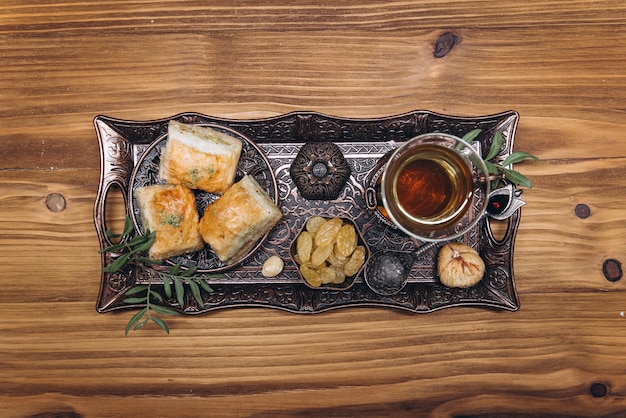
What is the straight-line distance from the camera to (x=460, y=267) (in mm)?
1398

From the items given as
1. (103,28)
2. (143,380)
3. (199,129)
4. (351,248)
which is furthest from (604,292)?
(103,28)

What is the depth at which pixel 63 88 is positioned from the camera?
1.56 meters

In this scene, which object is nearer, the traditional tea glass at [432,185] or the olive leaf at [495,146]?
the traditional tea glass at [432,185]

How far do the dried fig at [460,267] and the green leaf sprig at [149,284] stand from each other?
74cm

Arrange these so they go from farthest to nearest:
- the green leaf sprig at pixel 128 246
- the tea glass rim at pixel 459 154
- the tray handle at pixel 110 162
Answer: the tray handle at pixel 110 162 < the green leaf sprig at pixel 128 246 < the tea glass rim at pixel 459 154

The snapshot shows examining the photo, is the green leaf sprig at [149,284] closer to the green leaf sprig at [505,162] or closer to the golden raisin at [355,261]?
the golden raisin at [355,261]

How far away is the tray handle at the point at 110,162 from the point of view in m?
1.43

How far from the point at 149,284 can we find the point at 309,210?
1.84 ft

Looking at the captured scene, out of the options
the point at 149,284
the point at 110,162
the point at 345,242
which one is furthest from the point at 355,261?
the point at 110,162

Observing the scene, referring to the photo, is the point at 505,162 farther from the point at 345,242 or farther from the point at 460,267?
the point at 345,242

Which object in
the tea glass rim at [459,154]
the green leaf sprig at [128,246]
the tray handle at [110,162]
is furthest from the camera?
the tray handle at [110,162]

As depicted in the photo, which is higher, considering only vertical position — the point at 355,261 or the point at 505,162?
the point at 505,162

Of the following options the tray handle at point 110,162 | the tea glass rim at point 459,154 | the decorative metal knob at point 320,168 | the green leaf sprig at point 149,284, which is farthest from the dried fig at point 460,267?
the tray handle at point 110,162

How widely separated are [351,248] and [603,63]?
1132mm
